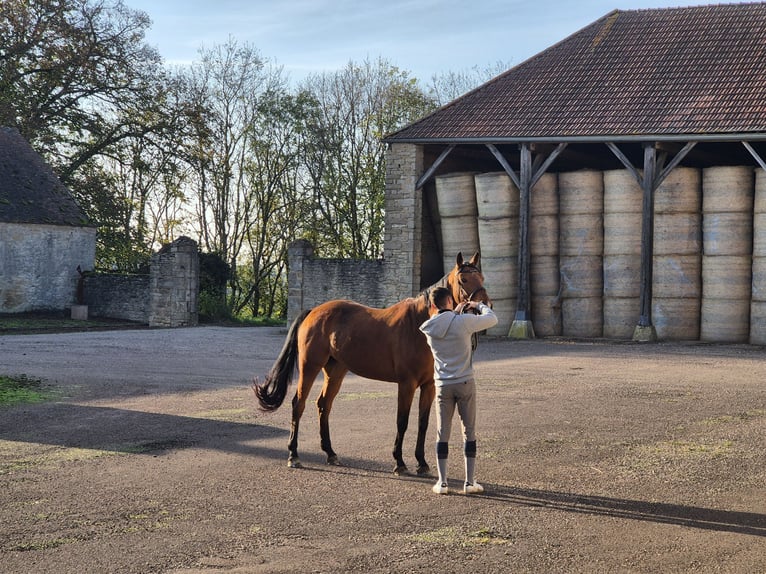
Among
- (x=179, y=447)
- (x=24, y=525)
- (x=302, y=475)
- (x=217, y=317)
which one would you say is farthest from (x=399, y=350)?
(x=217, y=317)

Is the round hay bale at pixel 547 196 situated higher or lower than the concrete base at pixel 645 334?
higher

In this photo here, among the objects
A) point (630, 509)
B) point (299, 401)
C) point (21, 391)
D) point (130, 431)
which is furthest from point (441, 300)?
point (21, 391)

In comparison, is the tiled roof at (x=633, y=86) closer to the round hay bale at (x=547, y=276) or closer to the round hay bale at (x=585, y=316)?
the round hay bale at (x=547, y=276)

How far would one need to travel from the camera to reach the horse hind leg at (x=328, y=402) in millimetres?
8242

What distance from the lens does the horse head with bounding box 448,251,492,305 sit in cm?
731

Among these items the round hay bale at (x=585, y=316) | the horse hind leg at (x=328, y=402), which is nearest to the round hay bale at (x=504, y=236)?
the round hay bale at (x=585, y=316)

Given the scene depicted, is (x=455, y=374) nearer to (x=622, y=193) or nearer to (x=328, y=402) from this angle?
(x=328, y=402)

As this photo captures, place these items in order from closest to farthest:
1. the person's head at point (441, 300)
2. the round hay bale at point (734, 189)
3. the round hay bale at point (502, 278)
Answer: the person's head at point (441, 300) < the round hay bale at point (734, 189) < the round hay bale at point (502, 278)

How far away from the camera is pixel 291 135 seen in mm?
38969

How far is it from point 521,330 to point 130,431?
1453 centimetres

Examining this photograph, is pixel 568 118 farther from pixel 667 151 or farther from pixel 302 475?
pixel 302 475

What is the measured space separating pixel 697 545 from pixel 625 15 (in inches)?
896

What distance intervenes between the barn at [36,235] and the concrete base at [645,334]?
63.5 feet

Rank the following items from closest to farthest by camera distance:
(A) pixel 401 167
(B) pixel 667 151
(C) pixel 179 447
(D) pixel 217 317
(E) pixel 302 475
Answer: (E) pixel 302 475
(C) pixel 179 447
(B) pixel 667 151
(A) pixel 401 167
(D) pixel 217 317
